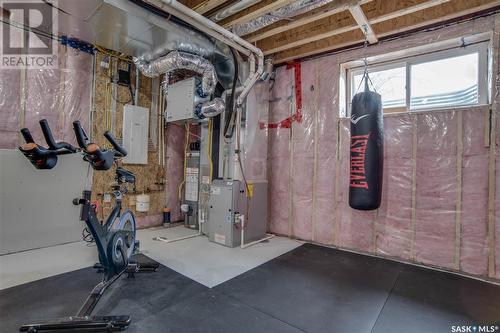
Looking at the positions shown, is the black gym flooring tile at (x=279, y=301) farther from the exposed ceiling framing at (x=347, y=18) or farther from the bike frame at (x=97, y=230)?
the exposed ceiling framing at (x=347, y=18)

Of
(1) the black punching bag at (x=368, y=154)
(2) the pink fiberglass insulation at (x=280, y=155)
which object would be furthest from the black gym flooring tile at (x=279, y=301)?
(2) the pink fiberglass insulation at (x=280, y=155)

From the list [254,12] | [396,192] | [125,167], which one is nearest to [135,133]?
[125,167]

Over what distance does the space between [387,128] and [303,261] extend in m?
2.05

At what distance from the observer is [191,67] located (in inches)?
141

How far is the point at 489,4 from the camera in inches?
103

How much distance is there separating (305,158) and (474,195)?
81.9 inches

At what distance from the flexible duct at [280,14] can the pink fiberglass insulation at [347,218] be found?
1611 mm

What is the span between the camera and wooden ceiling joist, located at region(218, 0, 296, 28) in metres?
2.81

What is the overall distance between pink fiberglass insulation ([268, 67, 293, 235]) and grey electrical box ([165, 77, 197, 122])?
1375 millimetres

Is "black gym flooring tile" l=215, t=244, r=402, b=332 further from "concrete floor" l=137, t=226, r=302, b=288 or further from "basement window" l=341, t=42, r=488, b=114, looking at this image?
"basement window" l=341, t=42, r=488, b=114

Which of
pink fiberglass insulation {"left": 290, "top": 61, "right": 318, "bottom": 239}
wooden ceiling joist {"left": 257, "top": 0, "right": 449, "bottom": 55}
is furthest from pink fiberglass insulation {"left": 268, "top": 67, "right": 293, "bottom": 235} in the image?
wooden ceiling joist {"left": 257, "top": 0, "right": 449, "bottom": 55}

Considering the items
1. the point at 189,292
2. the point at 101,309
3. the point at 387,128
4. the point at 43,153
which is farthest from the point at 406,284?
the point at 43,153

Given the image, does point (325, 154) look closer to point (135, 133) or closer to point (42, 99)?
point (135, 133)

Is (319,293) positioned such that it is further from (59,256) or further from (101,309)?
(59,256)
